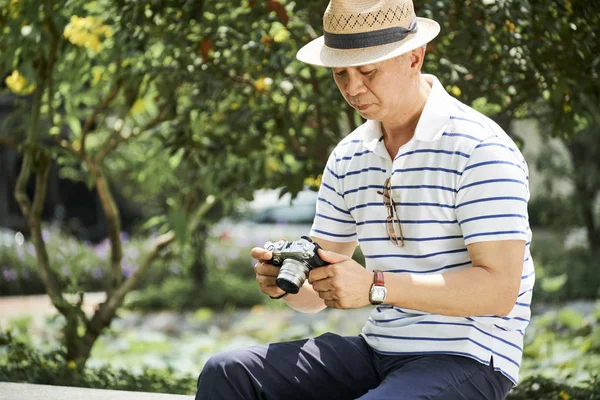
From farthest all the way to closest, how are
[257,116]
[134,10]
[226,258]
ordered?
A: [226,258], [257,116], [134,10]

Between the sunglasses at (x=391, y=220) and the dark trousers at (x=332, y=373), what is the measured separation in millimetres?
294

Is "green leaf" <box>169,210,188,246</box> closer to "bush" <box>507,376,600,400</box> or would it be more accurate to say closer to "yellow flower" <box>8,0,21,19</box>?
"yellow flower" <box>8,0,21,19</box>

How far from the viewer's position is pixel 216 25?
13.5ft

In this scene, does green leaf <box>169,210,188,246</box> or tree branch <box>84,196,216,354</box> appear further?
tree branch <box>84,196,216,354</box>

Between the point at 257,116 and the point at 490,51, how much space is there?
1127mm

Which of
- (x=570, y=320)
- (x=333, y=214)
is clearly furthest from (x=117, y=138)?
(x=570, y=320)

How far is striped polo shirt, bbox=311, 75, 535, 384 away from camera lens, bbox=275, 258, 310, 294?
0.33 metres

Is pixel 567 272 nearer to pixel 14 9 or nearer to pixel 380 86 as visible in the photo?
pixel 14 9

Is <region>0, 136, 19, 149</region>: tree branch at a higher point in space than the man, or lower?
lower

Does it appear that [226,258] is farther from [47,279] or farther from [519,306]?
[519,306]

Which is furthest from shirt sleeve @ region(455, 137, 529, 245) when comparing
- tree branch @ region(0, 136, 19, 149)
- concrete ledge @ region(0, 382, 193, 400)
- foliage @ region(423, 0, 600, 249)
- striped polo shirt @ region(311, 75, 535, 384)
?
tree branch @ region(0, 136, 19, 149)

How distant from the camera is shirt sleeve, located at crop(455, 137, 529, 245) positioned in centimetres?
219

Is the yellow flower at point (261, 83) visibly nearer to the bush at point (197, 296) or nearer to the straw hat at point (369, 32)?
the straw hat at point (369, 32)

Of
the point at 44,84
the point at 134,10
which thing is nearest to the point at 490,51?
the point at 134,10
